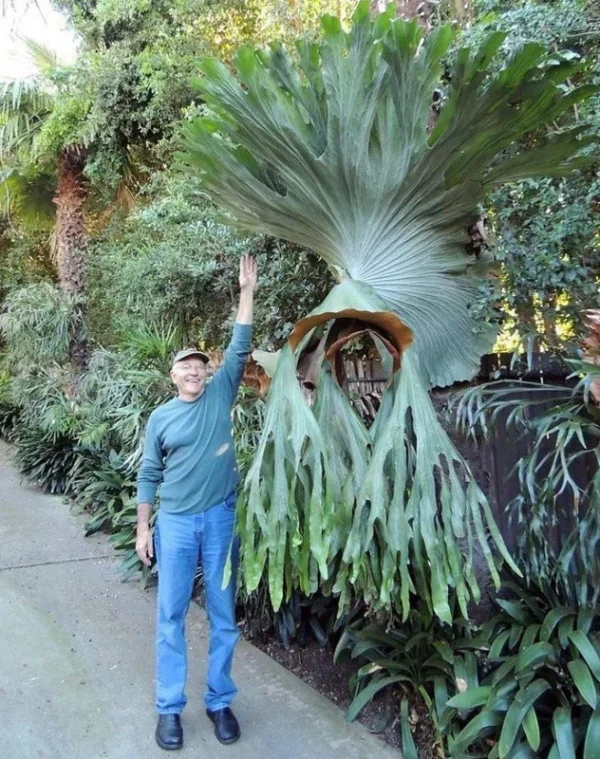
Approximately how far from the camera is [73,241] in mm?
8281

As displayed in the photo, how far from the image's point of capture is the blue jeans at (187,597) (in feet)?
9.33

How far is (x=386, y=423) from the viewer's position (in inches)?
108

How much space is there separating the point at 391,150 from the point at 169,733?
2818 millimetres

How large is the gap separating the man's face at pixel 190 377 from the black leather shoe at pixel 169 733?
1.48 metres

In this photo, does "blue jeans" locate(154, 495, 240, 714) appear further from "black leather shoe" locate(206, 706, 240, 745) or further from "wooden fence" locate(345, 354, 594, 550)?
"wooden fence" locate(345, 354, 594, 550)

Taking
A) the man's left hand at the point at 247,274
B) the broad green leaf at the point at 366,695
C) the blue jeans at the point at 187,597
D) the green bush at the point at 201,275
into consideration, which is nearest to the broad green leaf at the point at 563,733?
the broad green leaf at the point at 366,695

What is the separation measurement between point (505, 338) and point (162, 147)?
15.0 ft

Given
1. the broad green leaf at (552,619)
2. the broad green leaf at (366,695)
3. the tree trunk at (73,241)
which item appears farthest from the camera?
the tree trunk at (73,241)

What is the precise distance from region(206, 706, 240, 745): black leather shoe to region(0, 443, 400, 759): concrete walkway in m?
0.04

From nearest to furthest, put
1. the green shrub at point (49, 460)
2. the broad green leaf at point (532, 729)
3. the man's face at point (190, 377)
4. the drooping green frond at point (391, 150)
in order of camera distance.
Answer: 1. the broad green leaf at point (532, 729)
2. the drooping green frond at point (391, 150)
3. the man's face at point (190, 377)
4. the green shrub at point (49, 460)

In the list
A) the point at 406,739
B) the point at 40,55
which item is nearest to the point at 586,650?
the point at 406,739

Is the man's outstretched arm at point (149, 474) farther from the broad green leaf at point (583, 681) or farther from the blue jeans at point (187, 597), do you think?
the broad green leaf at point (583, 681)

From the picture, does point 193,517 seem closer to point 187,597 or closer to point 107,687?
point 187,597

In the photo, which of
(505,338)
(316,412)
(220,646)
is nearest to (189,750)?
(220,646)
